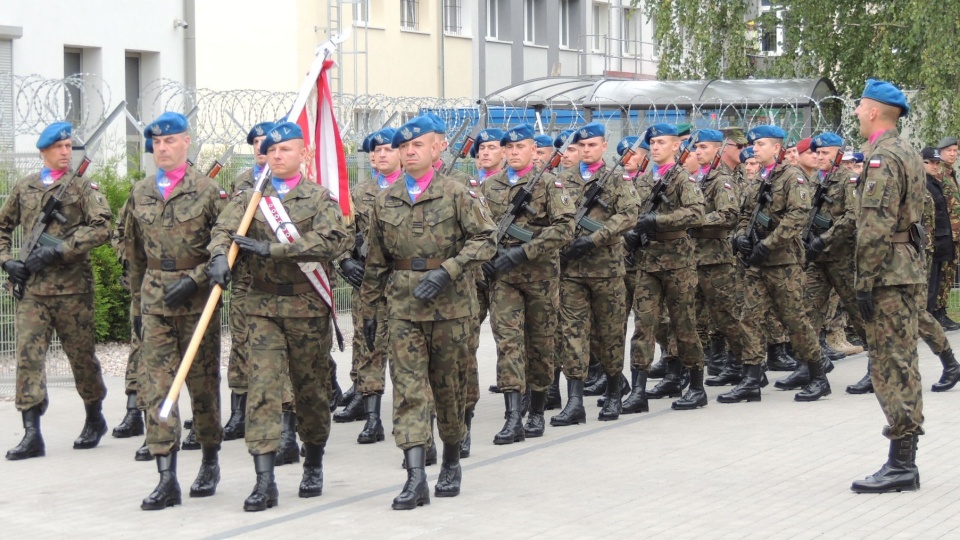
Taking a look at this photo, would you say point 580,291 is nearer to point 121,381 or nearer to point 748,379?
point 748,379

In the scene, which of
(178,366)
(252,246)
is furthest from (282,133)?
(178,366)

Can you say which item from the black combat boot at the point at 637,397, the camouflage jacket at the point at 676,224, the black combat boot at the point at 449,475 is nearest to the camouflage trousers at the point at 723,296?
the camouflage jacket at the point at 676,224

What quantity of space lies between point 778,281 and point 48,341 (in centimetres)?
546

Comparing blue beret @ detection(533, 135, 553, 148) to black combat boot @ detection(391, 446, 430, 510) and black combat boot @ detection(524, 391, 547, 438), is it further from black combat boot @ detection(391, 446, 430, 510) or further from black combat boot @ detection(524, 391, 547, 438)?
black combat boot @ detection(391, 446, 430, 510)

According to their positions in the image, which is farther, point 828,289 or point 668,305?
point 828,289

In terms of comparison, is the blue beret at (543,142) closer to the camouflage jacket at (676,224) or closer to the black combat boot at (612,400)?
the camouflage jacket at (676,224)

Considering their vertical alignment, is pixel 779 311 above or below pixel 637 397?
above

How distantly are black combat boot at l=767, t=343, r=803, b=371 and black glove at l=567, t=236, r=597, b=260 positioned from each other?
3808 millimetres

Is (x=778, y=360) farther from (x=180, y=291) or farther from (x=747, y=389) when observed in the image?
(x=180, y=291)

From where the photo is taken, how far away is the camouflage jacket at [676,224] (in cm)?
1088

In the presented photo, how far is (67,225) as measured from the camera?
934cm

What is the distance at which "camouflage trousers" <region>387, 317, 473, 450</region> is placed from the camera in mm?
7684

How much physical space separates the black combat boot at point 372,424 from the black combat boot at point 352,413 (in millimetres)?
790

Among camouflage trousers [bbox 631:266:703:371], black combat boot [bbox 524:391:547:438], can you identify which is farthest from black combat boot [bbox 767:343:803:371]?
black combat boot [bbox 524:391:547:438]
